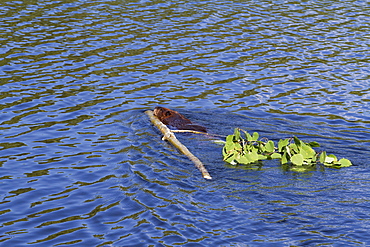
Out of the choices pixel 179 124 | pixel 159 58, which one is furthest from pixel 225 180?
pixel 159 58

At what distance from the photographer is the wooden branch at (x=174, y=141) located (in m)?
9.25

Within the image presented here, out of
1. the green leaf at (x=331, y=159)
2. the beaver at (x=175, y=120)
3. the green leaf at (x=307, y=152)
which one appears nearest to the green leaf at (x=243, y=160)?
the green leaf at (x=307, y=152)

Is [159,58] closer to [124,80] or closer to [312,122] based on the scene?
[124,80]

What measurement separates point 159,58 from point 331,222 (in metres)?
10.6

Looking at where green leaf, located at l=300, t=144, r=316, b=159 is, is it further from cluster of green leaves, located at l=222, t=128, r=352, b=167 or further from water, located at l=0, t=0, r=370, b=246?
water, located at l=0, t=0, r=370, b=246

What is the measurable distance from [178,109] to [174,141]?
9.38 feet

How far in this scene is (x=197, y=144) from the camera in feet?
35.8

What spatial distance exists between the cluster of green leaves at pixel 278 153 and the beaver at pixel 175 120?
5.62 feet

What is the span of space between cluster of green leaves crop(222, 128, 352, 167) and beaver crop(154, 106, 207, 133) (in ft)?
5.62

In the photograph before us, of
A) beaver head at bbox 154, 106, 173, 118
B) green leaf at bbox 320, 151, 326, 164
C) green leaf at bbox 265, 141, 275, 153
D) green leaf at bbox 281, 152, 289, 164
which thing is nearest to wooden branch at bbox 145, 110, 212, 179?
beaver head at bbox 154, 106, 173, 118

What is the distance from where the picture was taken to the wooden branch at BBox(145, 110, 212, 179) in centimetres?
925

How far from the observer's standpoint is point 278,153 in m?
9.95

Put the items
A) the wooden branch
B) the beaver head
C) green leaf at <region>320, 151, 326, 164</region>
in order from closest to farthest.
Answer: the wooden branch < green leaf at <region>320, 151, 326, 164</region> < the beaver head

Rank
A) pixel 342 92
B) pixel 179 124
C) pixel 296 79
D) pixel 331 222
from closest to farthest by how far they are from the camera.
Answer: pixel 331 222
pixel 179 124
pixel 342 92
pixel 296 79
